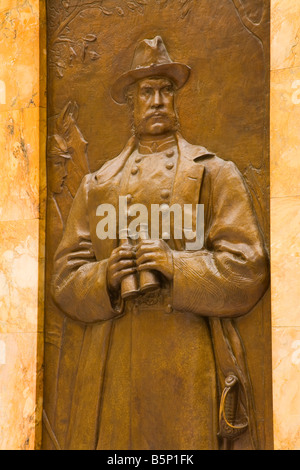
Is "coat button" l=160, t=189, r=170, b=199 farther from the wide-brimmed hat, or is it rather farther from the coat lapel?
the wide-brimmed hat

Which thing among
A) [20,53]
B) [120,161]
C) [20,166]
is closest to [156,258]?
[120,161]

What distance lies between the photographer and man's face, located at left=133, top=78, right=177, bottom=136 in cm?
722

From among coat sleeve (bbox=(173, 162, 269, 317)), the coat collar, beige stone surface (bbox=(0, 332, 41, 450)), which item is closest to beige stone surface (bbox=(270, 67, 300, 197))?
coat sleeve (bbox=(173, 162, 269, 317))

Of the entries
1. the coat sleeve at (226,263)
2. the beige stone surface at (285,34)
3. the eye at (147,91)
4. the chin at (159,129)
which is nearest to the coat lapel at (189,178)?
the coat sleeve at (226,263)

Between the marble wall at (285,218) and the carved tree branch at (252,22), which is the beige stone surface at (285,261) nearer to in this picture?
the marble wall at (285,218)

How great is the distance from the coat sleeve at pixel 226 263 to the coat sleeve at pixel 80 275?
1.96 ft

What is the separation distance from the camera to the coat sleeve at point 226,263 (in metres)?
6.73

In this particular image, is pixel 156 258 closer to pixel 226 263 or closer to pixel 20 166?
pixel 226 263

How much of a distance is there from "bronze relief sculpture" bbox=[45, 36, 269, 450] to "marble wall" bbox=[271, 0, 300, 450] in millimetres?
226

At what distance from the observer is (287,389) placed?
21.2ft

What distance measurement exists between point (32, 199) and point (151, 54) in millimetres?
1481

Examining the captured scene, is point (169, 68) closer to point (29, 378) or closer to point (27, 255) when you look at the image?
point (27, 255)

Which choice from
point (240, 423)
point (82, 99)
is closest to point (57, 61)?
point (82, 99)

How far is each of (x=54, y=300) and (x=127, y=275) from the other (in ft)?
2.64
